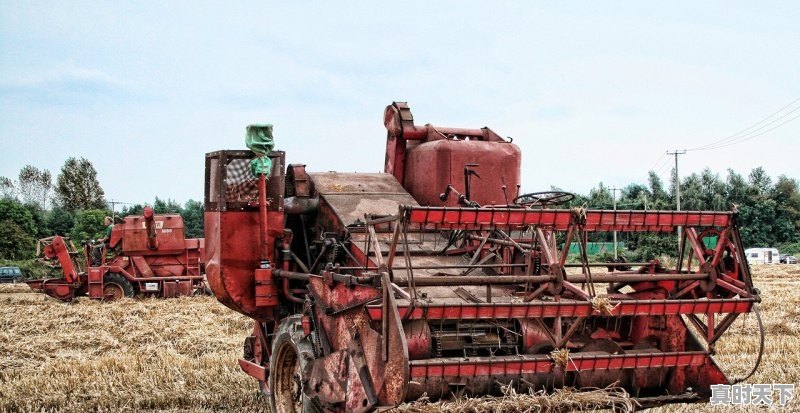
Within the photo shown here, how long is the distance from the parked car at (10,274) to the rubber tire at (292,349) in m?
32.6

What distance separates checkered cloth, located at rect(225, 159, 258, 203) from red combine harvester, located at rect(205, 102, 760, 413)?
0.05 ft

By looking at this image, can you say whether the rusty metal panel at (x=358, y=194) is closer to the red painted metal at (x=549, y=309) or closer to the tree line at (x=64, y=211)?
the red painted metal at (x=549, y=309)

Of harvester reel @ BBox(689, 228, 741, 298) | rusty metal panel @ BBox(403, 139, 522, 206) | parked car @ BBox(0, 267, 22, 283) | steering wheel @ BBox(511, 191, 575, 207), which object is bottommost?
parked car @ BBox(0, 267, 22, 283)

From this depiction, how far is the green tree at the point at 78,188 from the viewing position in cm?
6316

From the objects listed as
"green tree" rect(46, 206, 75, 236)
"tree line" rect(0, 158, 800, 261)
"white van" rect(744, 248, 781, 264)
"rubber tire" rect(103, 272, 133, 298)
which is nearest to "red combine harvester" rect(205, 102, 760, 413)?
"rubber tire" rect(103, 272, 133, 298)

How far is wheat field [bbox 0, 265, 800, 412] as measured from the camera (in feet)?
30.3

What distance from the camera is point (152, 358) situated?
38.7 ft

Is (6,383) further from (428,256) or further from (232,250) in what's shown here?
(428,256)

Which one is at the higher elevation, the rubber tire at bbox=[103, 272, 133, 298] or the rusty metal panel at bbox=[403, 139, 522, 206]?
the rusty metal panel at bbox=[403, 139, 522, 206]

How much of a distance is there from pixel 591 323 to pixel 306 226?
357cm

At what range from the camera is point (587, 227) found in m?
6.70

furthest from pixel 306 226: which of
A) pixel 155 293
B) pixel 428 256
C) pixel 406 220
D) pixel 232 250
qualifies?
pixel 155 293

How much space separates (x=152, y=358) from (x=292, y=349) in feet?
14.9

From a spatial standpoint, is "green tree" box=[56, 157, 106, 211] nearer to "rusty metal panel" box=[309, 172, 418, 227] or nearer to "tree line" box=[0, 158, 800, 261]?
"tree line" box=[0, 158, 800, 261]
